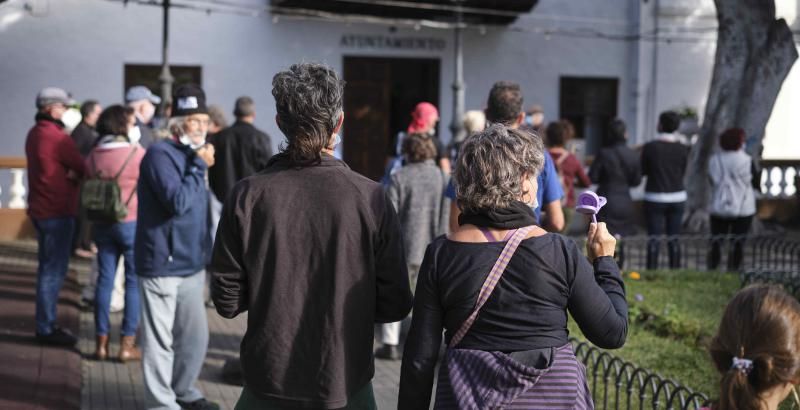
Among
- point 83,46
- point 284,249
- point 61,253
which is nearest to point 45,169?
point 61,253

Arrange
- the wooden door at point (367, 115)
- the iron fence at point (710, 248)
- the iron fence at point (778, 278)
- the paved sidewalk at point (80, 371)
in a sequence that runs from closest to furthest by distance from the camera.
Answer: the paved sidewalk at point (80, 371) < the iron fence at point (778, 278) < the iron fence at point (710, 248) < the wooden door at point (367, 115)

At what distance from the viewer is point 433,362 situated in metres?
3.38

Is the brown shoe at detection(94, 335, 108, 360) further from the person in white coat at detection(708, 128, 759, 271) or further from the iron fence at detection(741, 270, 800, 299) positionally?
the person in white coat at detection(708, 128, 759, 271)

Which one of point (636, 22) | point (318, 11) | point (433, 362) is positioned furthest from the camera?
point (636, 22)

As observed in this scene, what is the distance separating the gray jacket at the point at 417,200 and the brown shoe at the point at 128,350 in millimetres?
2115

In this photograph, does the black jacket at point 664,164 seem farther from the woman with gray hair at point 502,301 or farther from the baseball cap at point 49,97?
the woman with gray hair at point 502,301

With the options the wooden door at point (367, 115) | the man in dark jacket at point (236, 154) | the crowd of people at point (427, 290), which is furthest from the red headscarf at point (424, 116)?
the wooden door at point (367, 115)

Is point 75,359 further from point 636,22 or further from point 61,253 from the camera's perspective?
point 636,22

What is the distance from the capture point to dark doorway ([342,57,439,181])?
62.3 feet

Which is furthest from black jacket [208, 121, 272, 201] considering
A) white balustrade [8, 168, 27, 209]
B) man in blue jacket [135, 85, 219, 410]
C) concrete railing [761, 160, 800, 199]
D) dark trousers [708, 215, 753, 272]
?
concrete railing [761, 160, 800, 199]

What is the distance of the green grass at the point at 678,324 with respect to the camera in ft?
24.4

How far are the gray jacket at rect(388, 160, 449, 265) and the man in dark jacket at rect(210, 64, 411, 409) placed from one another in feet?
13.9

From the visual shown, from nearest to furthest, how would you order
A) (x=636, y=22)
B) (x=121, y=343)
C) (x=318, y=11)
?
1. (x=121, y=343)
2. (x=318, y=11)
3. (x=636, y=22)

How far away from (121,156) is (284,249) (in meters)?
4.77
